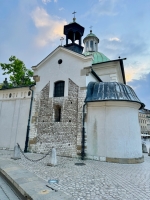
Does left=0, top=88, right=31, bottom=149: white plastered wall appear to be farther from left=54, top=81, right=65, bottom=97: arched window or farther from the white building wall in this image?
left=54, top=81, right=65, bottom=97: arched window

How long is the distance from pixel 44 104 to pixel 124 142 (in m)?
6.55

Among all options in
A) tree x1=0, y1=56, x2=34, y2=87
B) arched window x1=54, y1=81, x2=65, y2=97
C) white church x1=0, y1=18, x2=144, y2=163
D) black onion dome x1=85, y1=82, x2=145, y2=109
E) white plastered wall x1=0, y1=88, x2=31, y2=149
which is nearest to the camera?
white church x1=0, y1=18, x2=144, y2=163

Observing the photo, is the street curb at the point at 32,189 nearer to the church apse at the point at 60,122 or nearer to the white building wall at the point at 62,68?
the church apse at the point at 60,122

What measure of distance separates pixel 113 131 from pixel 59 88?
5260 mm

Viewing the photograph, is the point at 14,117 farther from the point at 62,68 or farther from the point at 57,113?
the point at 62,68

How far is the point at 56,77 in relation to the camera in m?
11.5

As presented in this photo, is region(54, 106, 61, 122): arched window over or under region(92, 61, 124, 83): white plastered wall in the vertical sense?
under

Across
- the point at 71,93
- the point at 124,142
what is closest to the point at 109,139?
the point at 124,142

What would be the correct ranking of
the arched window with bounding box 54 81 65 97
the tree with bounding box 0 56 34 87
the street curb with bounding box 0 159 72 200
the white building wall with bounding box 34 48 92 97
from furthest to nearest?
1. the tree with bounding box 0 56 34 87
2. the arched window with bounding box 54 81 65 97
3. the white building wall with bounding box 34 48 92 97
4. the street curb with bounding box 0 159 72 200

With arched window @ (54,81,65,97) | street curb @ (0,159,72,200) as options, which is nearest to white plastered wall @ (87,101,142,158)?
arched window @ (54,81,65,97)

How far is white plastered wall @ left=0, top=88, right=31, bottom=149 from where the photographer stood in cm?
1205

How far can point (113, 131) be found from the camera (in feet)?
29.2

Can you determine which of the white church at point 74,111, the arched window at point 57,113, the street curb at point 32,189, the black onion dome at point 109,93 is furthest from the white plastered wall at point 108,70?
the street curb at point 32,189

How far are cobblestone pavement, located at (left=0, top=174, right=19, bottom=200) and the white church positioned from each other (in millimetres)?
5160
